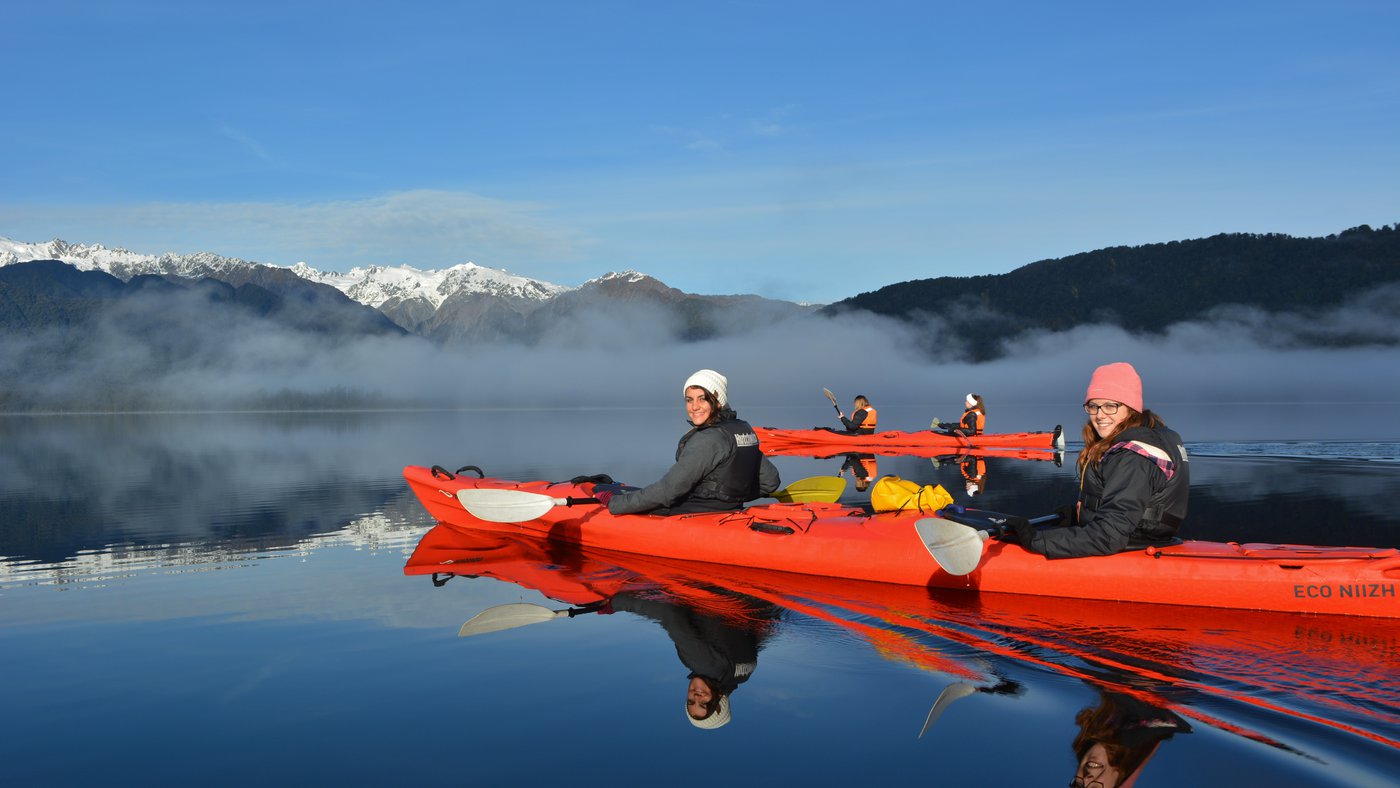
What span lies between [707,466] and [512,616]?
9.91ft

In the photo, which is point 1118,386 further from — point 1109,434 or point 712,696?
point 712,696

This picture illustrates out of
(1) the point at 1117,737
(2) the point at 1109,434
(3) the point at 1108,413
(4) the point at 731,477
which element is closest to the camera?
(1) the point at 1117,737

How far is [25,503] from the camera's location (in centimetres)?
1822

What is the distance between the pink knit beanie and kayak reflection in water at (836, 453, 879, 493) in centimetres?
1165

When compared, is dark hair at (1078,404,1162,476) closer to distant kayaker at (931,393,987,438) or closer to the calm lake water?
the calm lake water

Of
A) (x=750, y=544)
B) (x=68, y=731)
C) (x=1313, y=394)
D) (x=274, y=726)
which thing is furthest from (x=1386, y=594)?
(x=1313, y=394)

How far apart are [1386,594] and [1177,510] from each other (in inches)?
65.8

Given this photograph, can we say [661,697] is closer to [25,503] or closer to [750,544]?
[750,544]

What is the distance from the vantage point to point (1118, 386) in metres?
7.84

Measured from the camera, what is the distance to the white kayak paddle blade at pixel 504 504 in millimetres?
12117

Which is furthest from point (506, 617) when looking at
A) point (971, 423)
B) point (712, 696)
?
point (971, 423)

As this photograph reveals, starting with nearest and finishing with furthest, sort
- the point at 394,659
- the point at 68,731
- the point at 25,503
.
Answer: the point at 68,731, the point at 394,659, the point at 25,503

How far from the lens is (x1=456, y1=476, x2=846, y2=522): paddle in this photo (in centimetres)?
1210

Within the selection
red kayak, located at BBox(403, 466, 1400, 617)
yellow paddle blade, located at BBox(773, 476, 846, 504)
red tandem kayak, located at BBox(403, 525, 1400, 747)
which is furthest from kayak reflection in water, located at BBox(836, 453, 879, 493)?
red tandem kayak, located at BBox(403, 525, 1400, 747)
